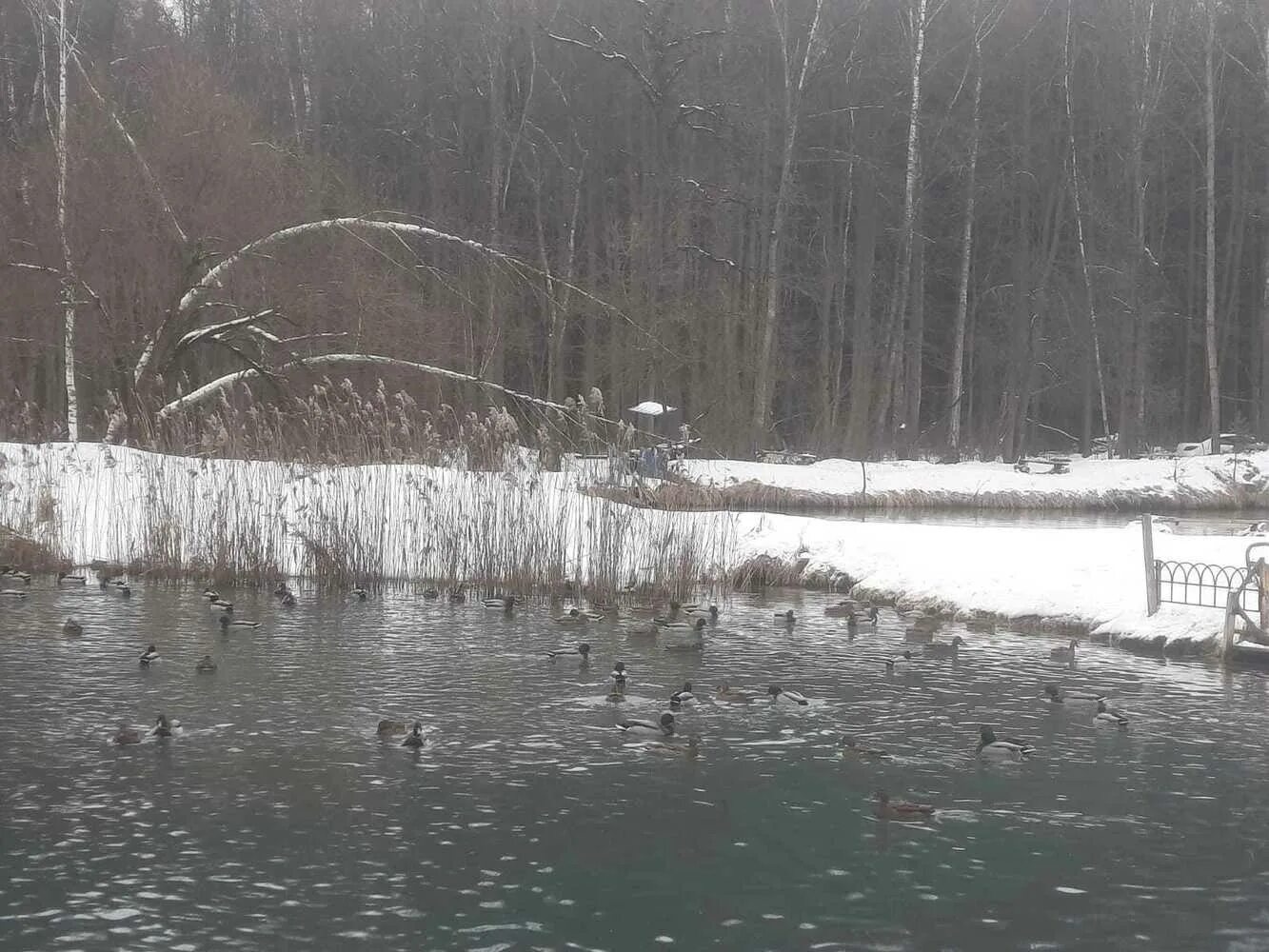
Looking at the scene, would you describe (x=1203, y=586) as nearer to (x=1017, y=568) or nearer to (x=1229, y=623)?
(x=1229, y=623)

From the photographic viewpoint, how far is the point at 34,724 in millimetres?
8625

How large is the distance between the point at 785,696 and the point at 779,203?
23791 mm

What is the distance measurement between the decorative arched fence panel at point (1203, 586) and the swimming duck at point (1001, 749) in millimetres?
3656

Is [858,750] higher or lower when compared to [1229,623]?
lower

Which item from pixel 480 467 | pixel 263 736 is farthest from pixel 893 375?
pixel 263 736

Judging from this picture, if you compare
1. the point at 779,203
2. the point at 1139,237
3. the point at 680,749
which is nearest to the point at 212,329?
the point at 779,203

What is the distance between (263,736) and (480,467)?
23.1 feet

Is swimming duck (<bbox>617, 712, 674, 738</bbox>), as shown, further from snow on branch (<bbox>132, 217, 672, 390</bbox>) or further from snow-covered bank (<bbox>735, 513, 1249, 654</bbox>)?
snow on branch (<bbox>132, 217, 672, 390</bbox>)

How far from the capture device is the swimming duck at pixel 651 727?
28.6ft

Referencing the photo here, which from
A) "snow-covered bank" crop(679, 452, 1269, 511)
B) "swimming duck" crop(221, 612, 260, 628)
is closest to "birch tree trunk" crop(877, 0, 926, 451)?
"snow-covered bank" crop(679, 452, 1269, 511)

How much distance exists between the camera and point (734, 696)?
9758 mm

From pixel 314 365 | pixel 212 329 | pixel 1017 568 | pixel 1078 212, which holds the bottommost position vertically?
pixel 1017 568

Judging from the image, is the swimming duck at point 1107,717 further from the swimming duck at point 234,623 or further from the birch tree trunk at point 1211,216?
the birch tree trunk at point 1211,216

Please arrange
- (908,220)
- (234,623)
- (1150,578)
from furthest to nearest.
Answer: 1. (908,220)
2. (1150,578)
3. (234,623)
